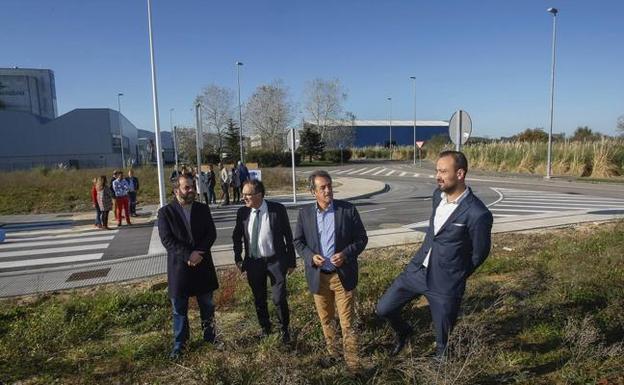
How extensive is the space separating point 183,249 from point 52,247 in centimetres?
803

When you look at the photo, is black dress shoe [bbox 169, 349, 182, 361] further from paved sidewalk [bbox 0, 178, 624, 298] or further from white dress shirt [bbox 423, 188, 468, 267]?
paved sidewalk [bbox 0, 178, 624, 298]

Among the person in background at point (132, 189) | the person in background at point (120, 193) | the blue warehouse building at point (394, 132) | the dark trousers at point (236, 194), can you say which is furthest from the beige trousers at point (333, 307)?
the blue warehouse building at point (394, 132)

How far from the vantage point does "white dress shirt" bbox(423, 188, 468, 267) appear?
10.1 ft

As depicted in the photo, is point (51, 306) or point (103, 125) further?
point (103, 125)

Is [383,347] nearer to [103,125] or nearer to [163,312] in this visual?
[163,312]

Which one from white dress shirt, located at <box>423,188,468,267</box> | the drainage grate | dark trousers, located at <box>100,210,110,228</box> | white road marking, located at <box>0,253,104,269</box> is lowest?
white road marking, located at <box>0,253,104,269</box>

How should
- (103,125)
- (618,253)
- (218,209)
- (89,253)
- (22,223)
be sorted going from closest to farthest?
(618,253) → (89,253) → (22,223) → (218,209) → (103,125)

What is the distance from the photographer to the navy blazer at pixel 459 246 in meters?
2.96

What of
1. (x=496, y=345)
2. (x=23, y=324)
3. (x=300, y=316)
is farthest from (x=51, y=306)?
(x=496, y=345)

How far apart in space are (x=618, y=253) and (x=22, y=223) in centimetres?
1601

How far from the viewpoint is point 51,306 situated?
5.44 metres

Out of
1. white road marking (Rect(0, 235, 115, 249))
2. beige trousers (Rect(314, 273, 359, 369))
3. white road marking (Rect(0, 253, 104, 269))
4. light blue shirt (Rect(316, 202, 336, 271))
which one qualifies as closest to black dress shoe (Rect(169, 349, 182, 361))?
beige trousers (Rect(314, 273, 359, 369))

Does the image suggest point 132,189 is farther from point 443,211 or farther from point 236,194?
point 443,211

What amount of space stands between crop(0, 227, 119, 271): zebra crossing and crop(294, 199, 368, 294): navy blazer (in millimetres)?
6761
